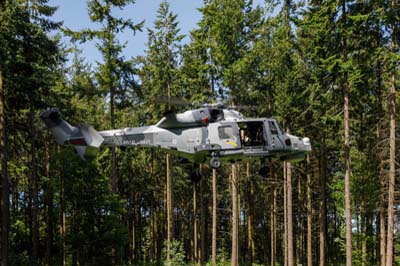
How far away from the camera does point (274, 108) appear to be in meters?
26.3

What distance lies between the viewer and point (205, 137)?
14875 millimetres

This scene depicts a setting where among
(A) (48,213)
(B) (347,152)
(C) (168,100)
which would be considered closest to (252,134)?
(C) (168,100)

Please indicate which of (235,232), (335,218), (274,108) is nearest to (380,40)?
(274,108)

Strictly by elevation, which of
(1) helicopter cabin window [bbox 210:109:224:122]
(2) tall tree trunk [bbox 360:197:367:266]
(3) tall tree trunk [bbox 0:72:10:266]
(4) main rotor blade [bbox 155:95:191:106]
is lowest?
(2) tall tree trunk [bbox 360:197:367:266]

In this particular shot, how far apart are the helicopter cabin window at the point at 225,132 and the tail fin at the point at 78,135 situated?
3.78m

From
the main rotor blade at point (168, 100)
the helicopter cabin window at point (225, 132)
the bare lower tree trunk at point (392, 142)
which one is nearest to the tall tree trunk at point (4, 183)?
the helicopter cabin window at point (225, 132)

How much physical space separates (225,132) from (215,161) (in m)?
0.99

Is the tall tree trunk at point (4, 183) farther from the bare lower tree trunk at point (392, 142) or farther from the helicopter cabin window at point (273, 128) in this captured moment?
the bare lower tree trunk at point (392, 142)

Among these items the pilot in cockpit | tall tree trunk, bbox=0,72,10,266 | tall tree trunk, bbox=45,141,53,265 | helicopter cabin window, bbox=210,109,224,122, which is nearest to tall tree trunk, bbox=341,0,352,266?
the pilot in cockpit

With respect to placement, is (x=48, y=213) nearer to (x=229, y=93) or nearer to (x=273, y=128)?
(x=229, y=93)

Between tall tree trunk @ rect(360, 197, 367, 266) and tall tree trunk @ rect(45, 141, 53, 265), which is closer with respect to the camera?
tall tree trunk @ rect(45, 141, 53, 265)

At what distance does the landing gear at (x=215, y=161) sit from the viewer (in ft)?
47.7

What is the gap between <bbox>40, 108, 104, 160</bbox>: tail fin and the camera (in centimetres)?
1459

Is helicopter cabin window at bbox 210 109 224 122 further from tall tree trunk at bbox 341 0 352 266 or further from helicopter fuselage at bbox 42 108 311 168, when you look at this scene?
tall tree trunk at bbox 341 0 352 266
